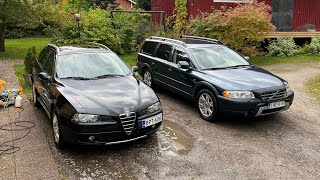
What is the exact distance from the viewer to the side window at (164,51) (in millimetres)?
8227

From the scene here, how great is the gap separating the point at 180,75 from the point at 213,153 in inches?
103

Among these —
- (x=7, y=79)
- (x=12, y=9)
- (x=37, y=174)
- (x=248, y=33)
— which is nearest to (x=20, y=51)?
(x=12, y=9)

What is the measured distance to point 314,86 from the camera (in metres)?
9.98

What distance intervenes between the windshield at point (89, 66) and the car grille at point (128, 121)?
1408mm

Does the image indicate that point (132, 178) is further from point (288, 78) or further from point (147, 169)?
point (288, 78)

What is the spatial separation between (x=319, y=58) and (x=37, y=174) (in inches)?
556

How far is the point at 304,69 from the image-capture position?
12.7m

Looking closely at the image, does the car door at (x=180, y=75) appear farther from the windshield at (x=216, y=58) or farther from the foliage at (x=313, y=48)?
the foliage at (x=313, y=48)

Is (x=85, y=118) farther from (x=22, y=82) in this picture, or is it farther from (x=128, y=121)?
(x=22, y=82)

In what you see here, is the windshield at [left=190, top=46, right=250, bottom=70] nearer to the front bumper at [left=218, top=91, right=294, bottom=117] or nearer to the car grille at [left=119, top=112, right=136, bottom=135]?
the front bumper at [left=218, top=91, right=294, bottom=117]

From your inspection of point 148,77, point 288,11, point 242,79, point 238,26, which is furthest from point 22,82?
point 288,11

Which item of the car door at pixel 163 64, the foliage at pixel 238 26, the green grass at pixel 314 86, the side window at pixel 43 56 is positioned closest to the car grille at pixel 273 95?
the car door at pixel 163 64

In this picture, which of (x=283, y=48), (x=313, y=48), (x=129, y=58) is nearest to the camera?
(x=129, y=58)

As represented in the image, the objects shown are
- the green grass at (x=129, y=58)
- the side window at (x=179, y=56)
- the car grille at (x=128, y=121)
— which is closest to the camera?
the car grille at (x=128, y=121)
